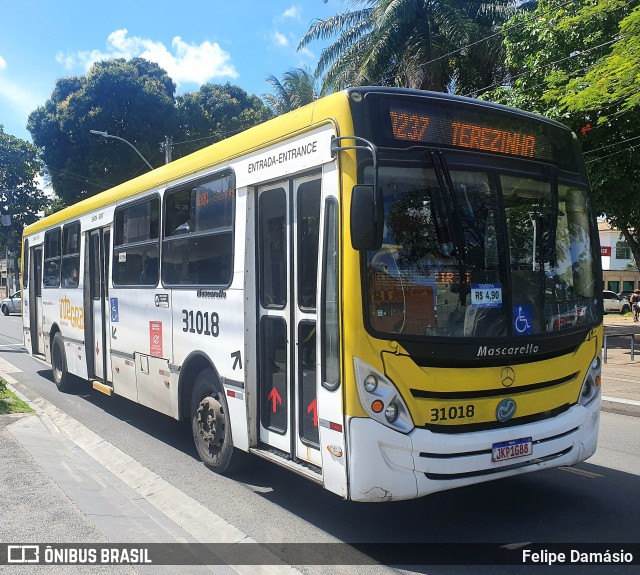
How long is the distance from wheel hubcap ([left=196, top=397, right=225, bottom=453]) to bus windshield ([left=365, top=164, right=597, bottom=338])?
8.10 feet

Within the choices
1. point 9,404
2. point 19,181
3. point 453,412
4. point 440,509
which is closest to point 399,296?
point 453,412

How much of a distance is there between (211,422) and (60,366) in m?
6.37

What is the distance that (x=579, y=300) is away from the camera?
5.23m

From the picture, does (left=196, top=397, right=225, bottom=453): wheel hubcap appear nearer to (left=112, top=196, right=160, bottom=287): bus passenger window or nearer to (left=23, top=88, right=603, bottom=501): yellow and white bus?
(left=23, top=88, right=603, bottom=501): yellow and white bus

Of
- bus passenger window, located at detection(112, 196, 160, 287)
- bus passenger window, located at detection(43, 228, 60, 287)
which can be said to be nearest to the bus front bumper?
bus passenger window, located at detection(112, 196, 160, 287)

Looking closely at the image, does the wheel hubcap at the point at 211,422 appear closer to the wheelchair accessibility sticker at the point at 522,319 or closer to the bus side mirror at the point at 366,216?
the bus side mirror at the point at 366,216

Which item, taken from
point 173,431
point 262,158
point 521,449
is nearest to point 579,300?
point 521,449

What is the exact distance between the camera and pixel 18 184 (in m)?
50.7

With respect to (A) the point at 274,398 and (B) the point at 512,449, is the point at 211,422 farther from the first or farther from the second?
(B) the point at 512,449

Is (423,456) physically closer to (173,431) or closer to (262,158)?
(262,158)

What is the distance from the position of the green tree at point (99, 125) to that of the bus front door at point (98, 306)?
25026mm

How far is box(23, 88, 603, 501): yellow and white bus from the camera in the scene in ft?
14.0

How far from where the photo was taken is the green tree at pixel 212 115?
35.8m

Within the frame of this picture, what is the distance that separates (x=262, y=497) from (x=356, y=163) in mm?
3120
